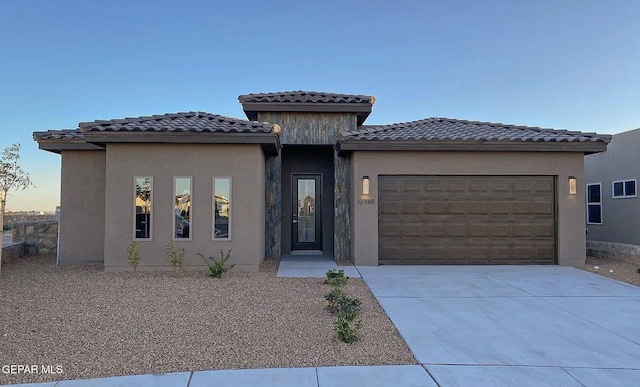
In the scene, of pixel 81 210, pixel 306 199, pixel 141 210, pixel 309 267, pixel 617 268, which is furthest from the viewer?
pixel 306 199

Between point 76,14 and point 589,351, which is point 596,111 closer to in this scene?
point 589,351

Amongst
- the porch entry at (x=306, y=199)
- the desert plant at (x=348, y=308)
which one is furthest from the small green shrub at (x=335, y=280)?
the porch entry at (x=306, y=199)

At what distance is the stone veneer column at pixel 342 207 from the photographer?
35.1 ft

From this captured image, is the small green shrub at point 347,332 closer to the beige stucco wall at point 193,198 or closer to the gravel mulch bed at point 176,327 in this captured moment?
the gravel mulch bed at point 176,327

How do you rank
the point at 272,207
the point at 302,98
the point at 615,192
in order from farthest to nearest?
the point at 615,192 → the point at 272,207 → the point at 302,98

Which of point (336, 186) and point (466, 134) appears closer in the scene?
point (466, 134)

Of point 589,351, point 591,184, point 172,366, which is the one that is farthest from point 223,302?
point 591,184

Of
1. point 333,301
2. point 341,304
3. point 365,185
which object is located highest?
point 365,185

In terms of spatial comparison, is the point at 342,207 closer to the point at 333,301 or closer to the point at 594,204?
the point at 333,301

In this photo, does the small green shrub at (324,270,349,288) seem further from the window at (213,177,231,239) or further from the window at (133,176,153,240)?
the window at (133,176,153,240)

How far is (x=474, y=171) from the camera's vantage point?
9.85 metres

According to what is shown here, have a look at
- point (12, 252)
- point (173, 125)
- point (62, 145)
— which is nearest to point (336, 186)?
point (173, 125)

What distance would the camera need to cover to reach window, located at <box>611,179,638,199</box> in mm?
11898

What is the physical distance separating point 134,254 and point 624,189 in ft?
49.1
